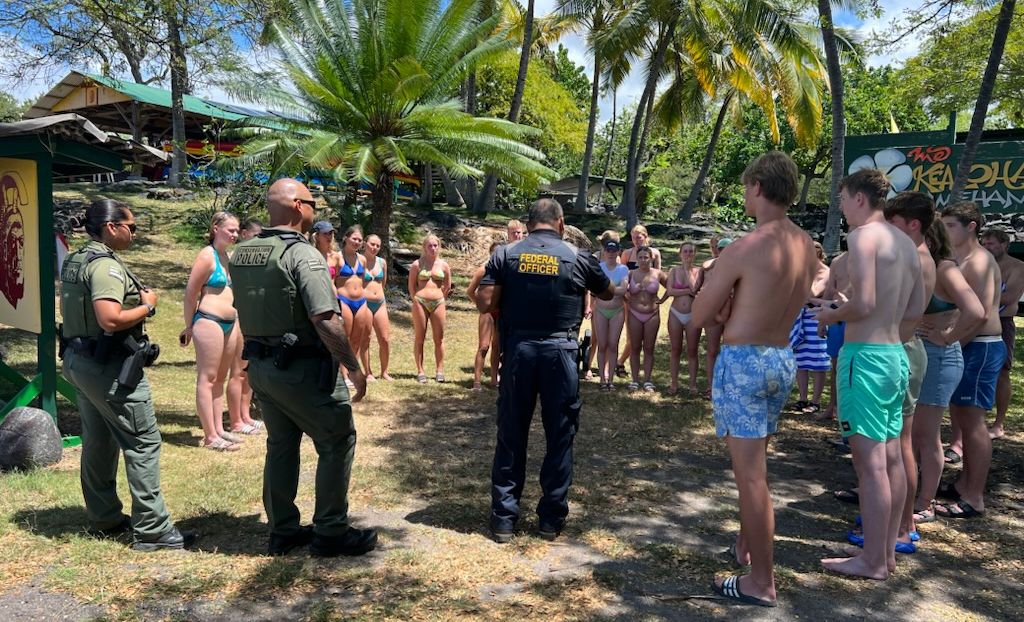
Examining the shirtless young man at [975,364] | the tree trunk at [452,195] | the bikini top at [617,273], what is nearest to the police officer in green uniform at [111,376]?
the shirtless young man at [975,364]

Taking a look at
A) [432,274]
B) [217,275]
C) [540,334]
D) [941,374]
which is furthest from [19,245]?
[941,374]

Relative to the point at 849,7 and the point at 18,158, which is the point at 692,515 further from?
the point at 849,7

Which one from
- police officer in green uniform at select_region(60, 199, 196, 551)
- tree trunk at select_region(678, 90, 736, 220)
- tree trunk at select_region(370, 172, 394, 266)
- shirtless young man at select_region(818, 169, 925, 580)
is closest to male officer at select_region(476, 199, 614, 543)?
shirtless young man at select_region(818, 169, 925, 580)

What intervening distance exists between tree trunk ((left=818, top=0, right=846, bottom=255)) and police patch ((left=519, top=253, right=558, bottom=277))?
283 inches

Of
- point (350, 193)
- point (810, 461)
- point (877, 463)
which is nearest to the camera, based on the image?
point (877, 463)

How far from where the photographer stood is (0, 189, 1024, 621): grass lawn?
135 inches

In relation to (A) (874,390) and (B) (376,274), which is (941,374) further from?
(B) (376,274)

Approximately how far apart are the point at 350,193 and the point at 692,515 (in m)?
14.2

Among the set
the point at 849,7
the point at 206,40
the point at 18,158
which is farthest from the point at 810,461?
the point at 206,40

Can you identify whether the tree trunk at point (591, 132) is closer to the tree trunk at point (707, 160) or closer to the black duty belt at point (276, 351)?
the tree trunk at point (707, 160)

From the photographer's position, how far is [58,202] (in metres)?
18.3

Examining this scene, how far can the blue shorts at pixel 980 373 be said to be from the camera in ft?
15.6

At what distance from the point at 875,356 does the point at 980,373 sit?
5.53ft

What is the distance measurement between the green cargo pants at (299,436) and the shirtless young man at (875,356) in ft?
8.17
